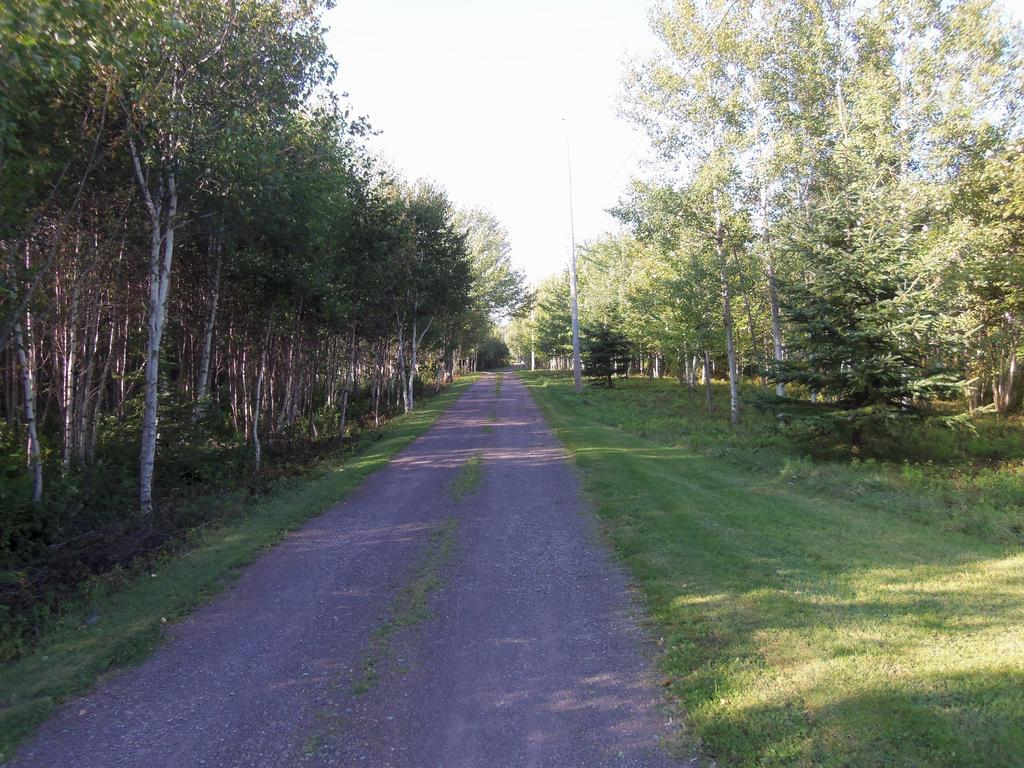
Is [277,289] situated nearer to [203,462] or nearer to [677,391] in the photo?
[203,462]

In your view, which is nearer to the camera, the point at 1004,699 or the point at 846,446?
the point at 1004,699

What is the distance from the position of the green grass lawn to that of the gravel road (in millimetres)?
485

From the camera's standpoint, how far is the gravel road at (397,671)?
3.41 metres

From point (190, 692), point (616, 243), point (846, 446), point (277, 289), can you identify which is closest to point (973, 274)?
point (846, 446)

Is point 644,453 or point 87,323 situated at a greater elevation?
point 87,323

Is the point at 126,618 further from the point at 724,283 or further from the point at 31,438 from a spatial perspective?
the point at 724,283

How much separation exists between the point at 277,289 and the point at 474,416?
10154 millimetres

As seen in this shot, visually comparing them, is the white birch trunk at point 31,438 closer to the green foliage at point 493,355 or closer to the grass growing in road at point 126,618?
the grass growing in road at point 126,618

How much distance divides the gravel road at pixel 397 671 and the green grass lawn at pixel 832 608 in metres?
0.49

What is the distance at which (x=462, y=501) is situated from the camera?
947 centimetres

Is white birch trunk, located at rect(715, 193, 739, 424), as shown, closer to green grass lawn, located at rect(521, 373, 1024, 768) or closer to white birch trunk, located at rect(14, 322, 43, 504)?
green grass lawn, located at rect(521, 373, 1024, 768)

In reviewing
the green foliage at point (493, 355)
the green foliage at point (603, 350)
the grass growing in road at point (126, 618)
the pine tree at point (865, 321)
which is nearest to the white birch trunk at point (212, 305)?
the grass growing in road at point (126, 618)

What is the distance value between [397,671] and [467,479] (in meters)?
6.88

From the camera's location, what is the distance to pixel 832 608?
4.93 meters
